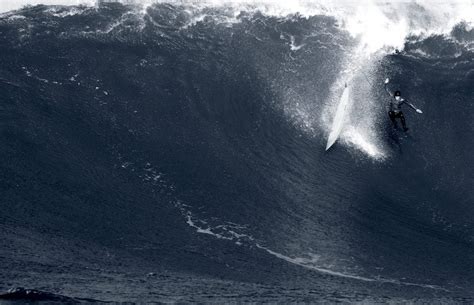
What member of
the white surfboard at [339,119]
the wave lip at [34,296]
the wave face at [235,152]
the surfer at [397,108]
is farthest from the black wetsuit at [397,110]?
the wave lip at [34,296]

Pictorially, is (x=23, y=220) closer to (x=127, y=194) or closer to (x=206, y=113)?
(x=127, y=194)

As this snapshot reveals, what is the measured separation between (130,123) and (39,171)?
4852 mm

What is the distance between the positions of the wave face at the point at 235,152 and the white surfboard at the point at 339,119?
0.38 meters

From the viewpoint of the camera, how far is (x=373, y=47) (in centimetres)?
3744

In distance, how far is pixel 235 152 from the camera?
32.8m

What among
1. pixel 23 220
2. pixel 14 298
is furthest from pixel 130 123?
pixel 14 298

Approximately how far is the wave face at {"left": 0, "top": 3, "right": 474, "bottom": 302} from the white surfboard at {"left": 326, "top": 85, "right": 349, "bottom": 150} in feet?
1.26

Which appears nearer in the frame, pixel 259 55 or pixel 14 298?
pixel 14 298

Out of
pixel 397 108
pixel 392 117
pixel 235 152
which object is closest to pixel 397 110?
pixel 397 108

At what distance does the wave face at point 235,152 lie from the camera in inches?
1134

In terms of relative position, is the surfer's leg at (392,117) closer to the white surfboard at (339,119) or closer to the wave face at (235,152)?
the wave face at (235,152)

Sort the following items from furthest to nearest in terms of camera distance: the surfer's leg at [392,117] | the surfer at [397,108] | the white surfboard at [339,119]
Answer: the surfer's leg at [392,117]
the surfer at [397,108]
the white surfboard at [339,119]

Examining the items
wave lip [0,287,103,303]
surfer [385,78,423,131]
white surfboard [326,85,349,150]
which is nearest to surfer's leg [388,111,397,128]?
surfer [385,78,423,131]

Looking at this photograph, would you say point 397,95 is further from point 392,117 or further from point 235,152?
point 235,152
